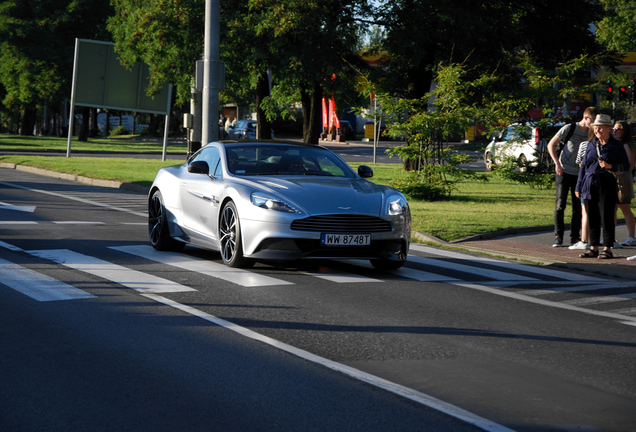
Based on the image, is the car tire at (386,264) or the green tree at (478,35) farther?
the green tree at (478,35)

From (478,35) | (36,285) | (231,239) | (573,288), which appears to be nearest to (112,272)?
(36,285)

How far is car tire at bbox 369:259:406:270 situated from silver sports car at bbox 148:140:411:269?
0.7 inches

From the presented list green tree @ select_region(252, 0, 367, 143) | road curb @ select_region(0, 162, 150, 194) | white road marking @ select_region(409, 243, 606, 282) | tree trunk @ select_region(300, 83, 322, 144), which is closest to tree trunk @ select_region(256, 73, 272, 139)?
tree trunk @ select_region(300, 83, 322, 144)

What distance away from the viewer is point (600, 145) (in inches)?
417

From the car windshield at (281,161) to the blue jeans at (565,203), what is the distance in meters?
3.41

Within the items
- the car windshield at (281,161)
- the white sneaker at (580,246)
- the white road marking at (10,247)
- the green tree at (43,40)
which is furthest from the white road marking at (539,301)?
the green tree at (43,40)

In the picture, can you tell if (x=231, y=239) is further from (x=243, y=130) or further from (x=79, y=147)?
(x=243, y=130)

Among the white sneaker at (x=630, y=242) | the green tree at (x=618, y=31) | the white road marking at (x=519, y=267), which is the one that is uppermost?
the green tree at (x=618, y=31)

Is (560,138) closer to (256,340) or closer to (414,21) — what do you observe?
(256,340)

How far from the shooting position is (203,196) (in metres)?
9.83

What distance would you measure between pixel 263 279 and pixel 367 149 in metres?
47.7

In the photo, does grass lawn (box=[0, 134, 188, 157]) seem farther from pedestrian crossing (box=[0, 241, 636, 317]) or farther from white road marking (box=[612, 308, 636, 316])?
white road marking (box=[612, 308, 636, 316])

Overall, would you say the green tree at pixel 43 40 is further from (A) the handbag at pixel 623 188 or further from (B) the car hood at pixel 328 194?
(B) the car hood at pixel 328 194

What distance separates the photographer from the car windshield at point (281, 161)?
32.2 feet
